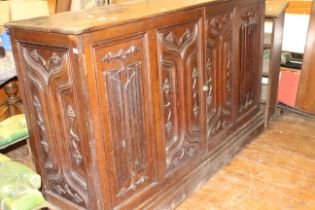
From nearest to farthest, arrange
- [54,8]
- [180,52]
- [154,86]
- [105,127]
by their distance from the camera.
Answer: [105,127], [154,86], [180,52], [54,8]

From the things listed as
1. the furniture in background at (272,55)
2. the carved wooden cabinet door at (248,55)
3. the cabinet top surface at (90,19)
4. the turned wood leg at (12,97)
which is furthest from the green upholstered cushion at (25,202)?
the furniture in background at (272,55)

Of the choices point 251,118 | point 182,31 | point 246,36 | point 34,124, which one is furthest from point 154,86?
point 251,118

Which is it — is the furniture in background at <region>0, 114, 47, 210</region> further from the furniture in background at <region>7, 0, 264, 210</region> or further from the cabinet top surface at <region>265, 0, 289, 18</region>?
the cabinet top surface at <region>265, 0, 289, 18</region>

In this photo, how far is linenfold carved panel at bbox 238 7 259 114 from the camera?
2515mm

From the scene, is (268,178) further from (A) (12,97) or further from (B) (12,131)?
(A) (12,97)

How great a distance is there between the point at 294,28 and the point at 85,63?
241 cm

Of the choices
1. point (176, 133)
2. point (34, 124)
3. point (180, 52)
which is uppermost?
point (180, 52)

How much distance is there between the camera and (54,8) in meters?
4.11

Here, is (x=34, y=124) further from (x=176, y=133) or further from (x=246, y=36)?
(x=246, y=36)

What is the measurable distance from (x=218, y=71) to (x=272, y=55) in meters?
0.74

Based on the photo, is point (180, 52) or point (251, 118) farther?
point (251, 118)

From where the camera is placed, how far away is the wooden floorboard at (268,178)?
7.13ft

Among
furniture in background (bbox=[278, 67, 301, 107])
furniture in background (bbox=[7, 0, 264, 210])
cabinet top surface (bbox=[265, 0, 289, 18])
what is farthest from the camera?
furniture in background (bbox=[278, 67, 301, 107])

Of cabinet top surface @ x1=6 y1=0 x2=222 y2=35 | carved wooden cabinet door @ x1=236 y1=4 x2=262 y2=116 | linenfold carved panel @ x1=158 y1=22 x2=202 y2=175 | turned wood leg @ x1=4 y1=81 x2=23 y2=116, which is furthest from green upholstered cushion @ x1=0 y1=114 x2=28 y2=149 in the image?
carved wooden cabinet door @ x1=236 y1=4 x2=262 y2=116
